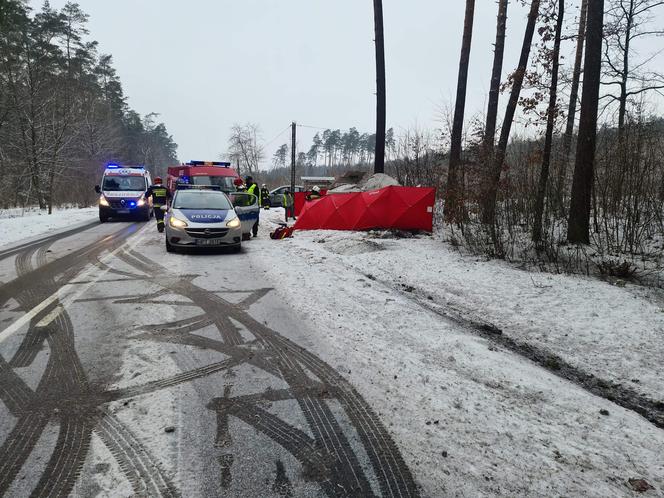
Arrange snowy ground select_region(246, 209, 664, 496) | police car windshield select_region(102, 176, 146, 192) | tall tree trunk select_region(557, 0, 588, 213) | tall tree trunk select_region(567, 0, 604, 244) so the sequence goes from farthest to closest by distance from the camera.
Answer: police car windshield select_region(102, 176, 146, 192) < tall tree trunk select_region(557, 0, 588, 213) < tall tree trunk select_region(567, 0, 604, 244) < snowy ground select_region(246, 209, 664, 496)

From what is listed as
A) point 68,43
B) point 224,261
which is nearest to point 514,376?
point 224,261

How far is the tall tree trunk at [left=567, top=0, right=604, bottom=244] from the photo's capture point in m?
7.65

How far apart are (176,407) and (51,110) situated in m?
33.3

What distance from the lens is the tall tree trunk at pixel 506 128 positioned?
8.75 m

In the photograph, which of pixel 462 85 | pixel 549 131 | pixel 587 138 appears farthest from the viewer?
pixel 462 85

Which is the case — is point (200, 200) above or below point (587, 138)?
below

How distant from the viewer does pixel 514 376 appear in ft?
11.9

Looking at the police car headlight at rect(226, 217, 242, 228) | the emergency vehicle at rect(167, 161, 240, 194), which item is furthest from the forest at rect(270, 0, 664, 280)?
the emergency vehicle at rect(167, 161, 240, 194)

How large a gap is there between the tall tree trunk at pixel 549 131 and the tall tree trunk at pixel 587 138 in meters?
0.52

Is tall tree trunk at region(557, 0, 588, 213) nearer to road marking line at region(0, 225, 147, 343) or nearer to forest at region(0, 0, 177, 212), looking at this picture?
road marking line at region(0, 225, 147, 343)

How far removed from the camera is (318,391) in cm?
330

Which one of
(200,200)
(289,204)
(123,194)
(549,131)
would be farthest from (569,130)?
(123,194)

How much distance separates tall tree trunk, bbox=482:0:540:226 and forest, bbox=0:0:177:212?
21290 millimetres

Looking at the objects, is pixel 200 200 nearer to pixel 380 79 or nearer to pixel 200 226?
pixel 200 226
